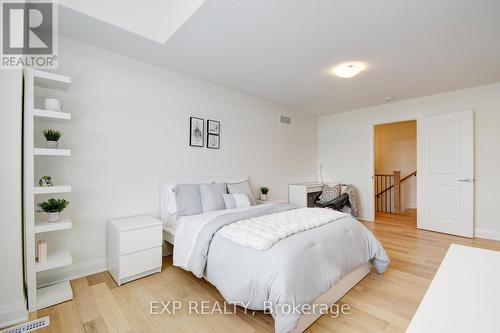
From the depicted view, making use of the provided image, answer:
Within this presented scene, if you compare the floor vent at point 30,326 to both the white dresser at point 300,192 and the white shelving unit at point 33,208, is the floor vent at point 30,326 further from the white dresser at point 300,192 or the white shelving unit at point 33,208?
the white dresser at point 300,192

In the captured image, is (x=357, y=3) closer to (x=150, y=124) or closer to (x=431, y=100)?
(x=150, y=124)

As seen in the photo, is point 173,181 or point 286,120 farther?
point 286,120

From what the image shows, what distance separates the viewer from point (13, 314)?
1655 millimetres

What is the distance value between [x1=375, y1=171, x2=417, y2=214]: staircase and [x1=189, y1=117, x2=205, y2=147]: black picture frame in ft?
15.9

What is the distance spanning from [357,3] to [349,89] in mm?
2088

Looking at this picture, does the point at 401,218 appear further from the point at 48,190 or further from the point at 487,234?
the point at 48,190

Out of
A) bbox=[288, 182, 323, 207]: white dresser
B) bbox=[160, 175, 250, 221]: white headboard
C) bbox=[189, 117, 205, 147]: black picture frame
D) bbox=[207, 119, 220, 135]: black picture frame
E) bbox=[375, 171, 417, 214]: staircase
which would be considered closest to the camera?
bbox=[160, 175, 250, 221]: white headboard

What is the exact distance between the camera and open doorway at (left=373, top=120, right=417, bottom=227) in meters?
5.79

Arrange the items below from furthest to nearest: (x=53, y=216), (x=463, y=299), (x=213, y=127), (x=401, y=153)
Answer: (x=401, y=153) < (x=213, y=127) < (x=53, y=216) < (x=463, y=299)

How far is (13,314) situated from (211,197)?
1860 millimetres

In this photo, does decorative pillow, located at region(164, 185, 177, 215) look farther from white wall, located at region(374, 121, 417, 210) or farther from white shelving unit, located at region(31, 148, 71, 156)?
white wall, located at region(374, 121, 417, 210)

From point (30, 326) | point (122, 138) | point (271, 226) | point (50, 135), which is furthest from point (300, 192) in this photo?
point (30, 326)

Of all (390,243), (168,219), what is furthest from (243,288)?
(390,243)

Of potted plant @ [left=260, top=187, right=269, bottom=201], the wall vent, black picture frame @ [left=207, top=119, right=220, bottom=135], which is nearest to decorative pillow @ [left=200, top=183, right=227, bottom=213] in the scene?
black picture frame @ [left=207, top=119, right=220, bottom=135]
